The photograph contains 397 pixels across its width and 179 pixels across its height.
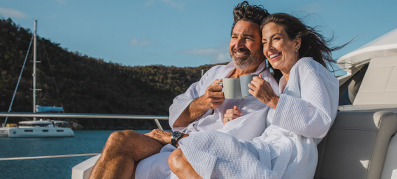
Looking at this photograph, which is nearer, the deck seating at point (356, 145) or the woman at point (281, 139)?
the woman at point (281, 139)

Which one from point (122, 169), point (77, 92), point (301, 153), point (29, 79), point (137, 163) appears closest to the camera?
point (301, 153)

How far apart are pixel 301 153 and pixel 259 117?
42cm

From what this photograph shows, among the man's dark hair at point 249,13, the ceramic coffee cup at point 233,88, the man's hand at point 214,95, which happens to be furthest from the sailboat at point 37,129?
the ceramic coffee cup at point 233,88

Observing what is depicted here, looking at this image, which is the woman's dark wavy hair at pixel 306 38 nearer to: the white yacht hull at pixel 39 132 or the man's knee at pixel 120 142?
the man's knee at pixel 120 142

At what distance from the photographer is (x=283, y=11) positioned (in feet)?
5.54

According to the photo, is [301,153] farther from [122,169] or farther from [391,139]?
[122,169]

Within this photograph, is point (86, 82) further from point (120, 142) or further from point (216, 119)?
point (120, 142)

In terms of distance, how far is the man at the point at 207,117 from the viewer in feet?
4.55

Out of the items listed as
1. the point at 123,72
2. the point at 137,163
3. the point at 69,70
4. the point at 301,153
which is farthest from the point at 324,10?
the point at 123,72

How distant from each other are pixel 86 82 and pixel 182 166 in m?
40.0

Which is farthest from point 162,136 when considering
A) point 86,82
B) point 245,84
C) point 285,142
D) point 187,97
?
point 86,82

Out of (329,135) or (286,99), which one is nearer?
(286,99)

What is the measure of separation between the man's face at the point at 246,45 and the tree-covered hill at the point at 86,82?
33.1 metres

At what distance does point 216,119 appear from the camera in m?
1.85
